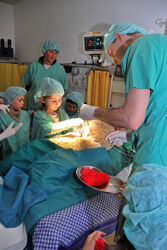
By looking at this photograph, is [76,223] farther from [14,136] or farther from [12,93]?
[12,93]

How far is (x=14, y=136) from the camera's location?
2.15 meters

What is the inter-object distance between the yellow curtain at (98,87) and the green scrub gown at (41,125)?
1337 mm

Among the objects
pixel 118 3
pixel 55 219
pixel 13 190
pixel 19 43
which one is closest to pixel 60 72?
pixel 118 3

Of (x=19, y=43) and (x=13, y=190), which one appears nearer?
(x=13, y=190)

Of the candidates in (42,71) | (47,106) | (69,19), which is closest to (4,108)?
(47,106)

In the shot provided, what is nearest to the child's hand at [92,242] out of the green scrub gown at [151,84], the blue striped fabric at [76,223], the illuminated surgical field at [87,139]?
the blue striped fabric at [76,223]

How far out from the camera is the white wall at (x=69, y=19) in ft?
9.55

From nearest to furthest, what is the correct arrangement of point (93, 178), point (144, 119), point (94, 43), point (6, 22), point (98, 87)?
1. point (144, 119)
2. point (93, 178)
3. point (94, 43)
4. point (98, 87)
5. point (6, 22)

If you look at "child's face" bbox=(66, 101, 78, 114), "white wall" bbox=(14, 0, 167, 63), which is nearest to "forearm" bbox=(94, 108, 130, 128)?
"child's face" bbox=(66, 101, 78, 114)

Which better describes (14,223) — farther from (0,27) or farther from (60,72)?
(0,27)

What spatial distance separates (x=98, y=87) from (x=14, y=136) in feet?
5.68

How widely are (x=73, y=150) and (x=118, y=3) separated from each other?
2756 millimetres

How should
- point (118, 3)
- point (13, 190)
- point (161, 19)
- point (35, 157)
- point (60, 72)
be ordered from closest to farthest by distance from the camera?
point (13, 190) < point (35, 157) < point (161, 19) < point (60, 72) < point (118, 3)

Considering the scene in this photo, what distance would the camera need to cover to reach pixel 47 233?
94cm
